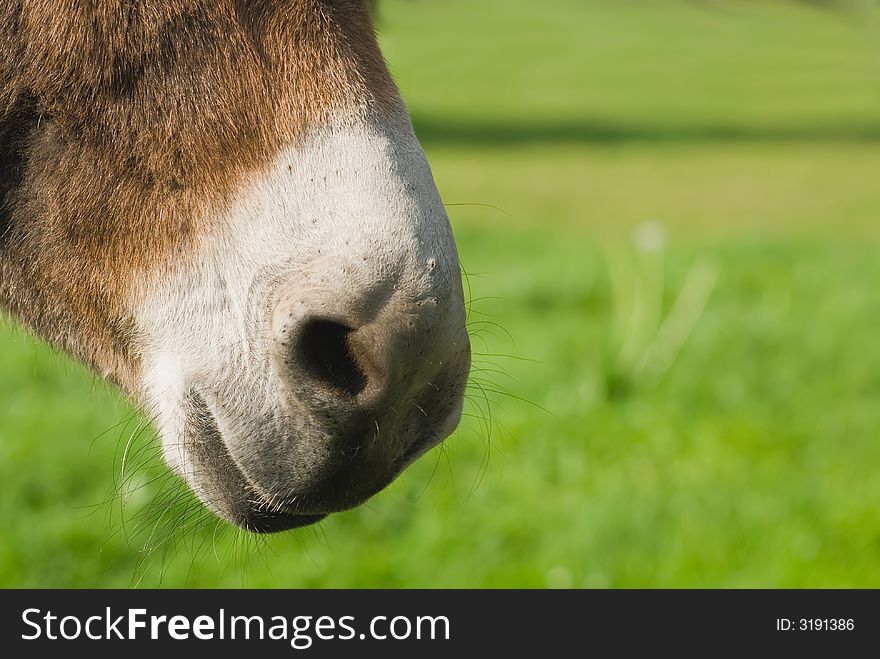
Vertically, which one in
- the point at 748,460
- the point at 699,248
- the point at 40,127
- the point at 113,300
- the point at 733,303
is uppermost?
the point at 40,127

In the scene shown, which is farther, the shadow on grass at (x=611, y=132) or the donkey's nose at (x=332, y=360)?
the shadow on grass at (x=611, y=132)

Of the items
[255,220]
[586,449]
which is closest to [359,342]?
[255,220]

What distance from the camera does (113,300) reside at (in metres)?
1.76

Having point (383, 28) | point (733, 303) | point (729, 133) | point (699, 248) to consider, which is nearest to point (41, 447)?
point (383, 28)

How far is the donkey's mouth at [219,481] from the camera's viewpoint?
1.71m

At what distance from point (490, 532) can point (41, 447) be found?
6.37ft

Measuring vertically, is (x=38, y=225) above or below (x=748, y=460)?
above

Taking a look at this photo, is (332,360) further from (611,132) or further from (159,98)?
(611,132)

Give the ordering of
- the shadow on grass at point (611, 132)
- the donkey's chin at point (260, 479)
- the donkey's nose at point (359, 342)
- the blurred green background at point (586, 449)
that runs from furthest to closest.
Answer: the shadow on grass at point (611, 132), the blurred green background at point (586, 449), the donkey's chin at point (260, 479), the donkey's nose at point (359, 342)

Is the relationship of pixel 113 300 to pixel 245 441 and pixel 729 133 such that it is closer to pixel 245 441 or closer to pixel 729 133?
pixel 245 441

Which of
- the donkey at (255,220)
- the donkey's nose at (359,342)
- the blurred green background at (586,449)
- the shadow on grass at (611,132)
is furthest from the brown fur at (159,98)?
the shadow on grass at (611,132)

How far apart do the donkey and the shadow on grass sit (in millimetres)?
18427

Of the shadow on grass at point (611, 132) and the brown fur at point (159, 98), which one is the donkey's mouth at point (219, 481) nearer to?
the brown fur at point (159, 98)

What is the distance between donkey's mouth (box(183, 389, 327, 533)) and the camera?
1.71 meters
